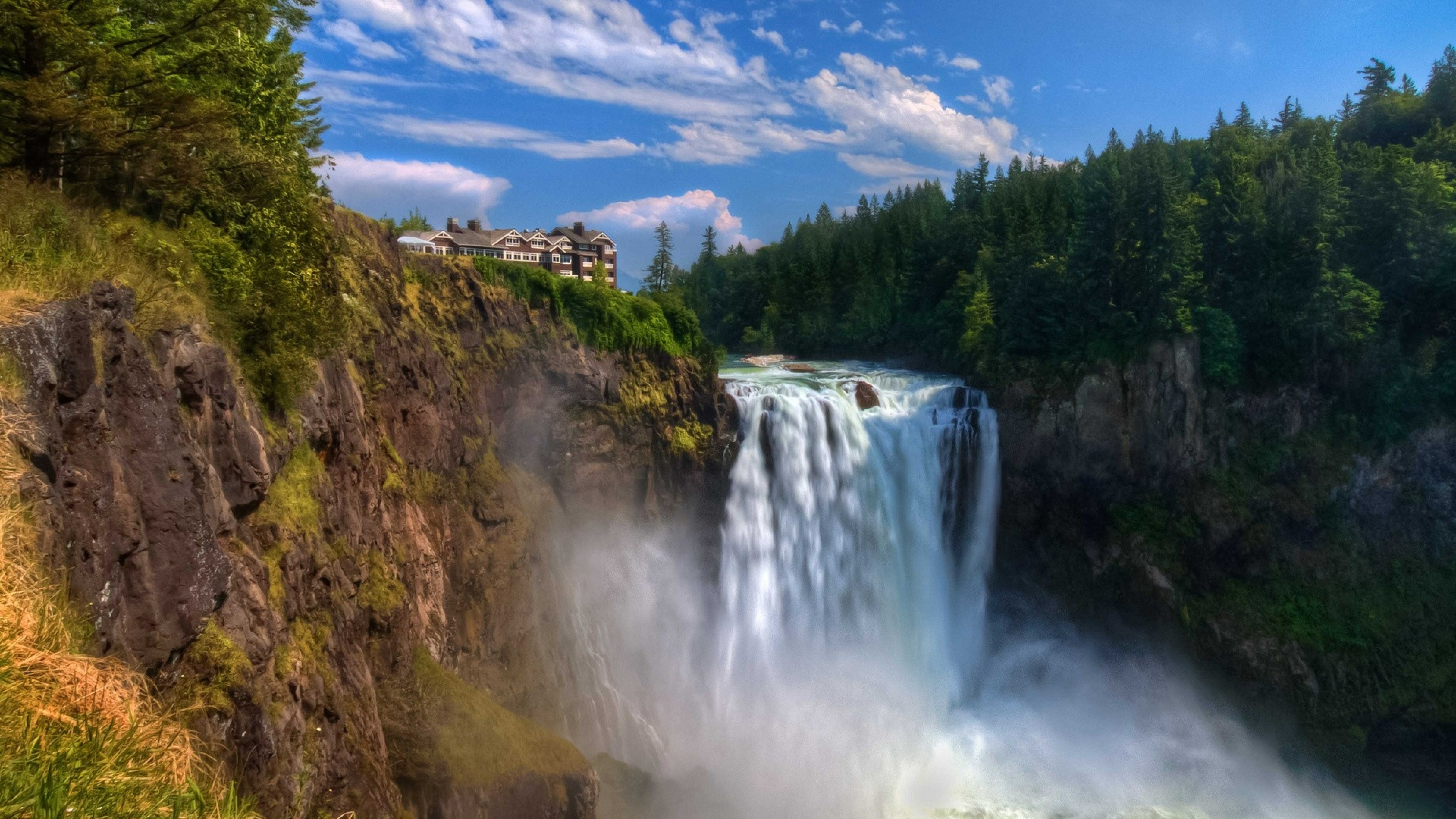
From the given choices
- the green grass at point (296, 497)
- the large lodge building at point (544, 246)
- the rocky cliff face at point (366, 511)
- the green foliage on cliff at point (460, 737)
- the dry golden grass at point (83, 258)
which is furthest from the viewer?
the large lodge building at point (544, 246)

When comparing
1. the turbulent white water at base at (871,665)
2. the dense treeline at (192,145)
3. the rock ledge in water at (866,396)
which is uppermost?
the dense treeline at (192,145)

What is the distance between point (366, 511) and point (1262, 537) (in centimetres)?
2866

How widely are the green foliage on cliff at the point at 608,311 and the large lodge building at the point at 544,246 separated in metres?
26.3

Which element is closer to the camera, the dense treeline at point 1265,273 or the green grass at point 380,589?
the green grass at point 380,589

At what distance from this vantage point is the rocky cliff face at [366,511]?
7.28 m

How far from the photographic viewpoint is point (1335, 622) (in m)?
26.7

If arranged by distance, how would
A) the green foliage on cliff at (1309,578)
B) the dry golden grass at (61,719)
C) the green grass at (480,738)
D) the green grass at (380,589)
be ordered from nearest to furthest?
the dry golden grass at (61,719), the green grass at (380,589), the green grass at (480,738), the green foliage on cliff at (1309,578)

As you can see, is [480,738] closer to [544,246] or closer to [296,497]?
[296,497]

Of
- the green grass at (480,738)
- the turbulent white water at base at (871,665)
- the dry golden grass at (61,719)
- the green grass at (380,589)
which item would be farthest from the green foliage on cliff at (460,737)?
the dry golden grass at (61,719)

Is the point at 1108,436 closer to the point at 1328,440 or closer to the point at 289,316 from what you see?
the point at 1328,440

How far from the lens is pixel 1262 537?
2784cm

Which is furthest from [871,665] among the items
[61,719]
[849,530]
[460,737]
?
[61,719]


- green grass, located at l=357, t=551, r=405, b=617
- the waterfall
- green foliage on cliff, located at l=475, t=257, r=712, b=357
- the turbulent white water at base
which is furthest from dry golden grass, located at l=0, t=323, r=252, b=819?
the waterfall

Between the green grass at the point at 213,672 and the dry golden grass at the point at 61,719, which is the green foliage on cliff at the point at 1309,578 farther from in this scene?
the dry golden grass at the point at 61,719
